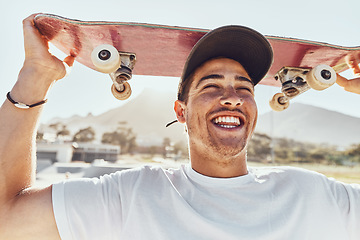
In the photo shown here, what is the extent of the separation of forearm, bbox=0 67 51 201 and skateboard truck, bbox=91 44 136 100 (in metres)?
0.49

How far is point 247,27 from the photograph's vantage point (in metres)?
2.04

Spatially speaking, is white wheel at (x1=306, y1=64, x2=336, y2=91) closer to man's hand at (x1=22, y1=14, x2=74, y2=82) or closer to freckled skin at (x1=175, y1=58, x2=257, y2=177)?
freckled skin at (x1=175, y1=58, x2=257, y2=177)

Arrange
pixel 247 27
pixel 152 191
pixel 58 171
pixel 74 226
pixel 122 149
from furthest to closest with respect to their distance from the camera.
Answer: pixel 122 149, pixel 58 171, pixel 247 27, pixel 152 191, pixel 74 226

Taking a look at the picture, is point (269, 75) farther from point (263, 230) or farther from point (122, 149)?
point (122, 149)

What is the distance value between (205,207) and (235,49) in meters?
1.28

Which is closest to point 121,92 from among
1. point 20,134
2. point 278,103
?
point 20,134

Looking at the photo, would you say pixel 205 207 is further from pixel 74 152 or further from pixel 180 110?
pixel 74 152

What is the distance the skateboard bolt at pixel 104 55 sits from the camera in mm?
1760

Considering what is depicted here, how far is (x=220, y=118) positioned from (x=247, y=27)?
0.73 metres

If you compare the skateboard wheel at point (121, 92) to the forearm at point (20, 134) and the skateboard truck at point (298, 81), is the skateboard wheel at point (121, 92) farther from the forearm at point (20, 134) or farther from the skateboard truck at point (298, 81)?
the skateboard truck at point (298, 81)

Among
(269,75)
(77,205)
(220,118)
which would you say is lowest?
(77,205)

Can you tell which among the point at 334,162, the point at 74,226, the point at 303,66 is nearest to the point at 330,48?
the point at 303,66

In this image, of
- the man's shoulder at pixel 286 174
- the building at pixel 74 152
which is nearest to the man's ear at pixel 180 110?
the man's shoulder at pixel 286 174

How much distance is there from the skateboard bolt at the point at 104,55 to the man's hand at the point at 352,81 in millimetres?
1909
